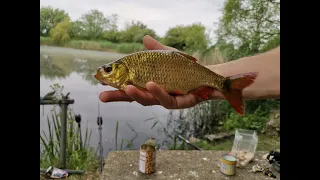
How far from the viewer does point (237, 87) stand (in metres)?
0.86

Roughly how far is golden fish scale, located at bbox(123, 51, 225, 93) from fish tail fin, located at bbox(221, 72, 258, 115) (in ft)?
0.23

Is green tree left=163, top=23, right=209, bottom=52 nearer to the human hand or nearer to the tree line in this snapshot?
the tree line

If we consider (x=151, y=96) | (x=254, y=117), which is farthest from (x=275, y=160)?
(x=254, y=117)

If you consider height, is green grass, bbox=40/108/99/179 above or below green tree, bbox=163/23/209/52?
below

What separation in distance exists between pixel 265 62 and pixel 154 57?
1.40ft

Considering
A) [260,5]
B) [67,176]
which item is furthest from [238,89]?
[260,5]

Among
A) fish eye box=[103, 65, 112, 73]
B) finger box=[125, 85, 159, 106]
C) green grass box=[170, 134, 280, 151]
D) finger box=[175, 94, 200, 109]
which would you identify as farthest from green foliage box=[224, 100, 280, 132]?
fish eye box=[103, 65, 112, 73]

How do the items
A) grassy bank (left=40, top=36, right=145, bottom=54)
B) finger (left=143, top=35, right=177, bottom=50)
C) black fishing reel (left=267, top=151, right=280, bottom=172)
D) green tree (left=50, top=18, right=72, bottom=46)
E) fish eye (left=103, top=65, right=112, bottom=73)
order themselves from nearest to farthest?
1. fish eye (left=103, top=65, right=112, bottom=73)
2. finger (left=143, top=35, right=177, bottom=50)
3. black fishing reel (left=267, top=151, right=280, bottom=172)
4. grassy bank (left=40, top=36, right=145, bottom=54)
5. green tree (left=50, top=18, right=72, bottom=46)

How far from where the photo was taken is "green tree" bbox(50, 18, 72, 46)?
354 cm

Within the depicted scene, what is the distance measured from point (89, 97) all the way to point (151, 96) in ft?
10.0

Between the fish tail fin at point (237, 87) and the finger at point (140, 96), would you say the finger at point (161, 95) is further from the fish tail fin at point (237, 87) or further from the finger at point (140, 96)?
the fish tail fin at point (237, 87)
